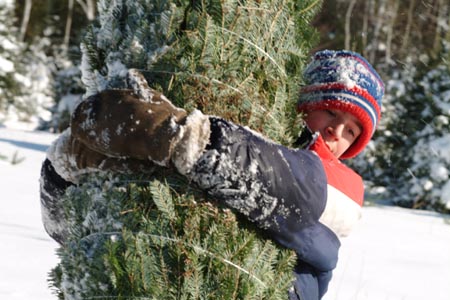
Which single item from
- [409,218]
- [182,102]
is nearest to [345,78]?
[182,102]

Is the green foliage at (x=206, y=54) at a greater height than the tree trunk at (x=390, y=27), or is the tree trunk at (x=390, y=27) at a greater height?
the green foliage at (x=206, y=54)

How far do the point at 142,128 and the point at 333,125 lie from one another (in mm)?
700

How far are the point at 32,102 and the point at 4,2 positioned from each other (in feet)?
13.7

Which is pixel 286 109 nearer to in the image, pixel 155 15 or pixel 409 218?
pixel 155 15

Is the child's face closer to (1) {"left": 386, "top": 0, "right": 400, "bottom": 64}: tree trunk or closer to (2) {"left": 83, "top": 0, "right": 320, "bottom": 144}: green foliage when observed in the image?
(2) {"left": 83, "top": 0, "right": 320, "bottom": 144}: green foliage

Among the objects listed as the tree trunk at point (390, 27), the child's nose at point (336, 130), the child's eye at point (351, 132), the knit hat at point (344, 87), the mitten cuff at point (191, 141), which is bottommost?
the tree trunk at point (390, 27)

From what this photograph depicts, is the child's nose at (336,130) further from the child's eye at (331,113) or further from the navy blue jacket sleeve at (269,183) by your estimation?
the navy blue jacket sleeve at (269,183)

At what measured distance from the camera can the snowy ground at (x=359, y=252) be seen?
12.4ft

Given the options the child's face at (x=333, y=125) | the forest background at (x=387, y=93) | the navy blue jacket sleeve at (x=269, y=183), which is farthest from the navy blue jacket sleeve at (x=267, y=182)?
the forest background at (x=387, y=93)

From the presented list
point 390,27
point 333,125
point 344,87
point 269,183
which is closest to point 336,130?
point 333,125

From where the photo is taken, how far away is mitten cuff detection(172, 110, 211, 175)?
1.30 metres

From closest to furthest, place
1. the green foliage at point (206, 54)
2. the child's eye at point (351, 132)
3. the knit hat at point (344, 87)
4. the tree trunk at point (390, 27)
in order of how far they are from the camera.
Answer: the green foliage at point (206, 54), the knit hat at point (344, 87), the child's eye at point (351, 132), the tree trunk at point (390, 27)

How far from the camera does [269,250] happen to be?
145 cm

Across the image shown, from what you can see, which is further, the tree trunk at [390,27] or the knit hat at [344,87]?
the tree trunk at [390,27]
